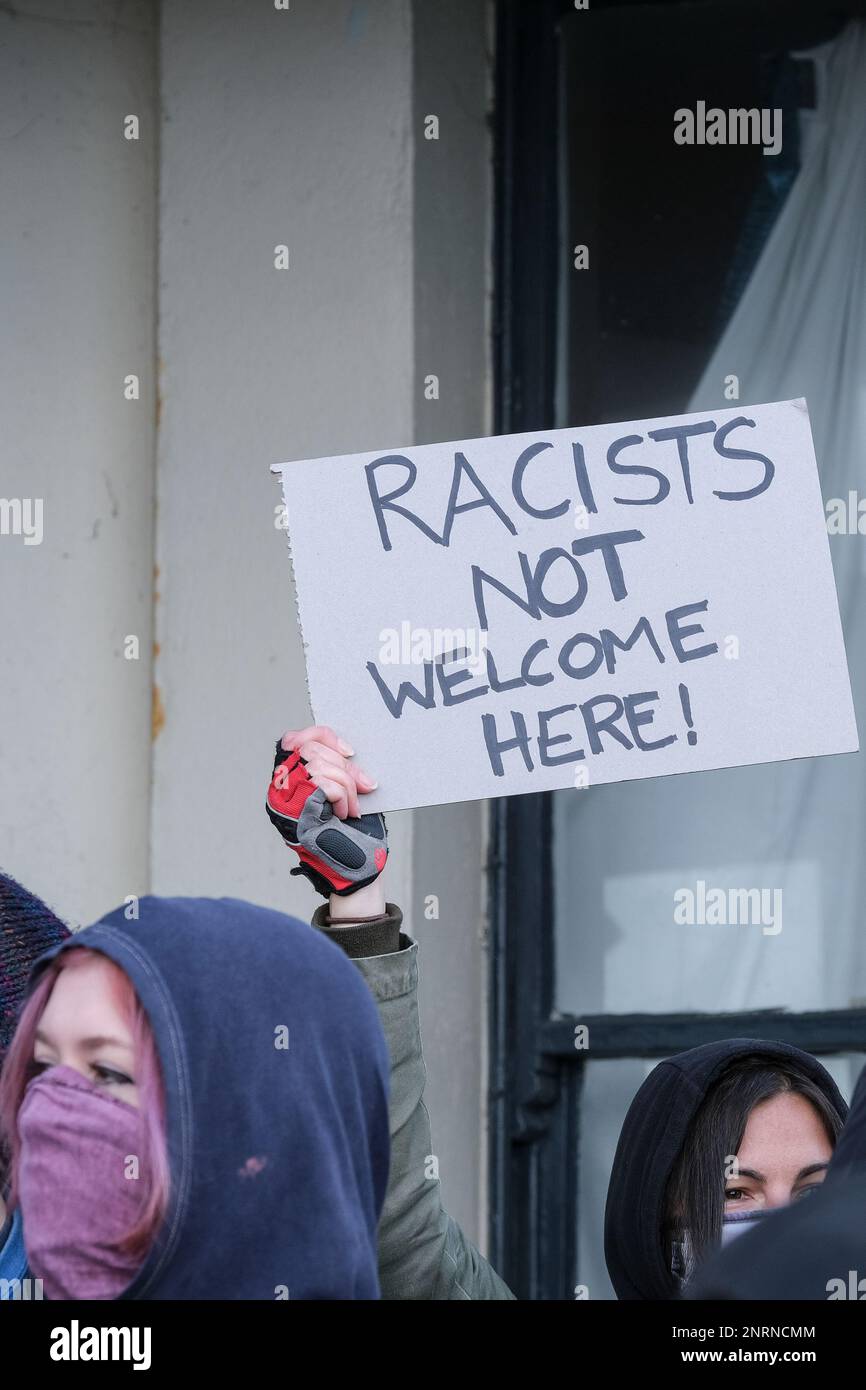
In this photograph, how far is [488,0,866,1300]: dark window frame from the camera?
2879mm

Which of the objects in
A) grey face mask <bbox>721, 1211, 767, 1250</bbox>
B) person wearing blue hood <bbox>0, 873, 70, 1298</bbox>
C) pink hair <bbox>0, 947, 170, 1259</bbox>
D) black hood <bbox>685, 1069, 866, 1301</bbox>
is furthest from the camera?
grey face mask <bbox>721, 1211, 767, 1250</bbox>

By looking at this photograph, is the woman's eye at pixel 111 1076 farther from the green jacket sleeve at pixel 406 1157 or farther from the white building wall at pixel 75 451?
the white building wall at pixel 75 451

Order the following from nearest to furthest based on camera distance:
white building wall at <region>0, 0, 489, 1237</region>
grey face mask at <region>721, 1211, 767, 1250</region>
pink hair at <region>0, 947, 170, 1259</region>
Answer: pink hair at <region>0, 947, 170, 1259</region> < grey face mask at <region>721, 1211, 767, 1250</region> < white building wall at <region>0, 0, 489, 1237</region>

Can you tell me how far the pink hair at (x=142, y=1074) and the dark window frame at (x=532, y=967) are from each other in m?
1.72

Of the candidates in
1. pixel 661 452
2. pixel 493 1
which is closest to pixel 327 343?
pixel 493 1

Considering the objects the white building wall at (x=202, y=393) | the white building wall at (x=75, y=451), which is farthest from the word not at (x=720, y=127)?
the white building wall at (x=75, y=451)

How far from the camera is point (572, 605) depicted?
1.59 metres

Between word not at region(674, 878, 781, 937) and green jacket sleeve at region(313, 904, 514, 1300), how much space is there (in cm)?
138

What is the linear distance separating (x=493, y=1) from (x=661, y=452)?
1811 millimetres

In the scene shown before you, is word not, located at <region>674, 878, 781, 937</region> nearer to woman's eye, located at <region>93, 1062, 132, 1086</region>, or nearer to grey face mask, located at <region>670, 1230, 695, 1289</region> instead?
grey face mask, located at <region>670, 1230, 695, 1289</region>

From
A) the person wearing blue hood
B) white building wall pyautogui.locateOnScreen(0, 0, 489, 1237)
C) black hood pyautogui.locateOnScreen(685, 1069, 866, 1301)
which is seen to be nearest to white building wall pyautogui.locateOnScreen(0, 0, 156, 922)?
white building wall pyautogui.locateOnScreen(0, 0, 489, 1237)

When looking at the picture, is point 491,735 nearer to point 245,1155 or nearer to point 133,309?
point 245,1155

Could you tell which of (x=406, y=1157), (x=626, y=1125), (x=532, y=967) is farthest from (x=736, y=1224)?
(x=532, y=967)

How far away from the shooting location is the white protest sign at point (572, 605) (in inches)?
61.5
